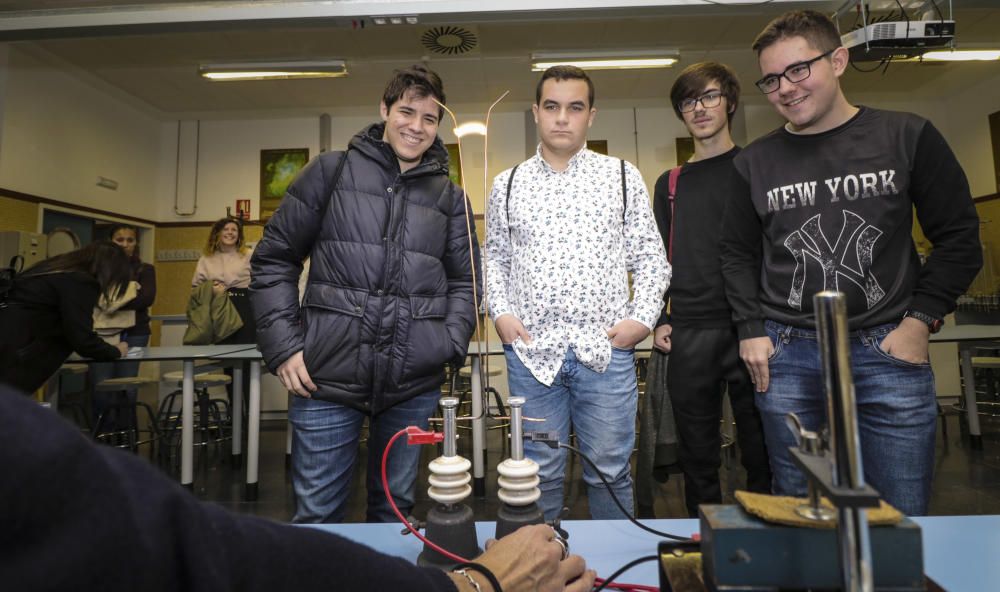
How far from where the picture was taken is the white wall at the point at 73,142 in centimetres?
482

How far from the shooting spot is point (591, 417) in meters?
1.55

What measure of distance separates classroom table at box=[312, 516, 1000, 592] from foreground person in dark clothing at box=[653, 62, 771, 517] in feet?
3.59

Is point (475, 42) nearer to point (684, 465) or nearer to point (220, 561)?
point (684, 465)

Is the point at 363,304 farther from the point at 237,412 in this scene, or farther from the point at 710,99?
the point at 237,412

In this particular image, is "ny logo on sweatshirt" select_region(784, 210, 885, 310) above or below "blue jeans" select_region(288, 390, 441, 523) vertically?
above

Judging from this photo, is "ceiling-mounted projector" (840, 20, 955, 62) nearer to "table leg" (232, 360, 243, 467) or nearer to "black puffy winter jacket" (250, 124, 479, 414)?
"black puffy winter jacket" (250, 124, 479, 414)

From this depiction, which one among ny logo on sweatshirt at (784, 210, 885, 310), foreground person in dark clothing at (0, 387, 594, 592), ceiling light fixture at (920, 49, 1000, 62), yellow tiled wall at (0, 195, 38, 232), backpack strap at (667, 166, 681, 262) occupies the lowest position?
foreground person in dark clothing at (0, 387, 594, 592)

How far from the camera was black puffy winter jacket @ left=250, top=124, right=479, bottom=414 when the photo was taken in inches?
60.3

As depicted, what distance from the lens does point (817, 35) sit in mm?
1389

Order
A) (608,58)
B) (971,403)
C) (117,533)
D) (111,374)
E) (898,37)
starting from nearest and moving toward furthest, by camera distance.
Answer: (117,533) < (898,37) < (971,403) < (111,374) < (608,58)

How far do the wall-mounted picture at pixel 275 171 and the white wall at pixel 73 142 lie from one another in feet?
4.65

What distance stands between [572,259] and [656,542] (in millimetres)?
968

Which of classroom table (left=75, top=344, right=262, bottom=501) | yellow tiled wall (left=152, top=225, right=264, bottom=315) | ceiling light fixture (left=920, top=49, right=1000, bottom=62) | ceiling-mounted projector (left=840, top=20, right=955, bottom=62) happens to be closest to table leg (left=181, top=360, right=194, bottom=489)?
classroom table (left=75, top=344, right=262, bottom=501)

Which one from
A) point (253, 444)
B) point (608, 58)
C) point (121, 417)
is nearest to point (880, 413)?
point (253, 444)
